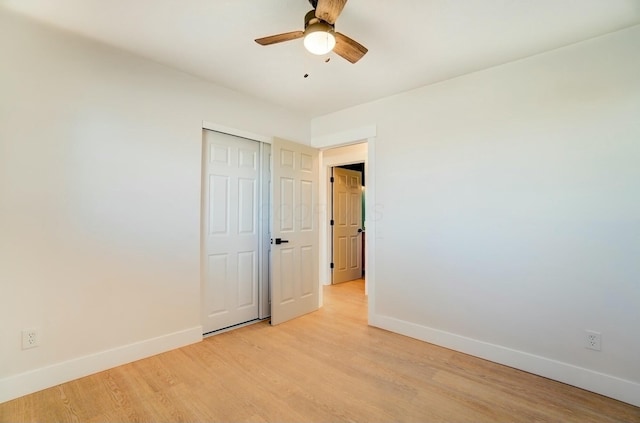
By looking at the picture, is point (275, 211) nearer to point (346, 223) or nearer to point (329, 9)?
point (329, 9)

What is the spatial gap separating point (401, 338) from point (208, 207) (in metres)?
2.35

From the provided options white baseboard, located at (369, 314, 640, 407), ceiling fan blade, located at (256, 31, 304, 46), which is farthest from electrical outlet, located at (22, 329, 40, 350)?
white baseboard, located at (369, 314, 640, 407)

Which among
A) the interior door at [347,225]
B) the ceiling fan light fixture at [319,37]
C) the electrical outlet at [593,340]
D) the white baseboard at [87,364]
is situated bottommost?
the white baseboard at [87,364]

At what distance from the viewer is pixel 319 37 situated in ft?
5.51

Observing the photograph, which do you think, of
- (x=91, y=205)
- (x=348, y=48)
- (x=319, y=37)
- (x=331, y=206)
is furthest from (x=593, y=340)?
(x=91, y=205)

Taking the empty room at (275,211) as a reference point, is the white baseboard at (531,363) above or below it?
below

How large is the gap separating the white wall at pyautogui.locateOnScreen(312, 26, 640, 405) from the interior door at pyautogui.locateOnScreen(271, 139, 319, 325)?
93cm

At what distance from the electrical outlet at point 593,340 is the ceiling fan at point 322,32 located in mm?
2579

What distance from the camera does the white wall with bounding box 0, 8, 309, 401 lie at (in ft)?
6.20

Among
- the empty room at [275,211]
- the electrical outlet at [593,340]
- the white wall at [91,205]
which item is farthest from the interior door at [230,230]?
the electrical outlet at [593,340]

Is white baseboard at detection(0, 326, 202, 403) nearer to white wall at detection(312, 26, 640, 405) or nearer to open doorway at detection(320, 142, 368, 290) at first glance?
white wall at detection(312, 26, 640, 405)

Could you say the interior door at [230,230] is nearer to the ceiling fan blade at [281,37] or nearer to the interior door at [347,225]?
the ceiling fan blade at [281,37]

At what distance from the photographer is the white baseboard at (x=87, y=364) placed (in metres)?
1.85

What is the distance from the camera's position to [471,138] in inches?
102
